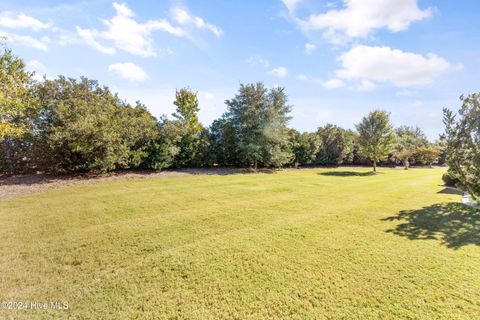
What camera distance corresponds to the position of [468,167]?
8.86 m

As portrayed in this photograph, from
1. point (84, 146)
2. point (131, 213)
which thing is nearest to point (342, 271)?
point (131, 213)

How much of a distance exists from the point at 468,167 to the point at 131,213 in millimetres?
13715

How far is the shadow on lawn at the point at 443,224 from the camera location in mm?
5891

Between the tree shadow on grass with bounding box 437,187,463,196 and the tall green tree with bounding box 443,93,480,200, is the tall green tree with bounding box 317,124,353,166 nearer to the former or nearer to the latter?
the tree shadow on grass with bounding box 437,187,463,196

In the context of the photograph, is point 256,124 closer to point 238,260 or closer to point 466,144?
point 466,144

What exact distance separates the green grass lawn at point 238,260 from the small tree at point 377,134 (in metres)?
19.3

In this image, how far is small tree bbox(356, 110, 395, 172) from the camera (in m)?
25.9

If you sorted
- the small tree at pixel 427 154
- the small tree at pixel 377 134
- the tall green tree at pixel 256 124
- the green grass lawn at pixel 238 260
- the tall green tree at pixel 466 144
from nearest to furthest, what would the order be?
the green grass lawn at pixel 238 260 → the tall green tree at pixel 466 144 → the tall green tree at pixel 256 124 → the small tree at pixel 377 134 → the small tree at pixel 427 154

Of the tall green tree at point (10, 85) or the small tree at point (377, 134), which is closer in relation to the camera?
the tall green tree at point (10, 85)

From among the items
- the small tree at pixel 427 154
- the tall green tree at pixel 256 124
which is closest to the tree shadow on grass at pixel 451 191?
the tall green tree at pixel 256 124

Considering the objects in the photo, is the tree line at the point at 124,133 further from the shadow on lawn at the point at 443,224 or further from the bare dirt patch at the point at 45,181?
the shadow on lawn at the point at 443,224

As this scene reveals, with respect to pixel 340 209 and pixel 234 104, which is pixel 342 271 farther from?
pixel 234 104

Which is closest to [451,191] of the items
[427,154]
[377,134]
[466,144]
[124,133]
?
[466,144]

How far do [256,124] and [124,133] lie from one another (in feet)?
39.7
